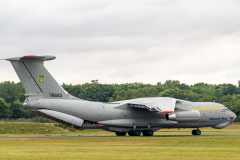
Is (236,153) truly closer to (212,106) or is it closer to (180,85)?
(212,106)

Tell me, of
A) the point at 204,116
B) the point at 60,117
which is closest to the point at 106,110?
the point at 60,117

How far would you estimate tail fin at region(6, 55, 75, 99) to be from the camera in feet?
110

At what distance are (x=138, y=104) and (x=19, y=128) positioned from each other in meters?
16.4

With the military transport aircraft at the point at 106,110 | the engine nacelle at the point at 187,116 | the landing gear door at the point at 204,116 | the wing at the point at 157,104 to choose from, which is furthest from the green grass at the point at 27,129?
the landing gear door at the point at 204,116

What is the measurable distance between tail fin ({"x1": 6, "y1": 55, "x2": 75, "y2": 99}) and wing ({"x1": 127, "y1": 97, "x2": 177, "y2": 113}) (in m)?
7.69

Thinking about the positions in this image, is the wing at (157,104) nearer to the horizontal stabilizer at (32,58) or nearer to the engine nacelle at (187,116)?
the engine nacelle at (187,116)

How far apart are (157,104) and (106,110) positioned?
4.71m

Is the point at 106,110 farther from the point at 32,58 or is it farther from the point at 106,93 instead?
the point at 106,93

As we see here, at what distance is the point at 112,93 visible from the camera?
366ft

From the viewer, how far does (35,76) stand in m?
34.0

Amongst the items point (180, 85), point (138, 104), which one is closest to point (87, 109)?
point (138, 104)

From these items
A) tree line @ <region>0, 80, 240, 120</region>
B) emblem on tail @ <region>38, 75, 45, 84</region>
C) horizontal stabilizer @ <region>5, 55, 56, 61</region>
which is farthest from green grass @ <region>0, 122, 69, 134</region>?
tree line @ <region>0, 80, 240, 120</region>

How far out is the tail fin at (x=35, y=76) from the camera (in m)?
33.5

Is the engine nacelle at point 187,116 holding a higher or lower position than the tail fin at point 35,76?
lower
